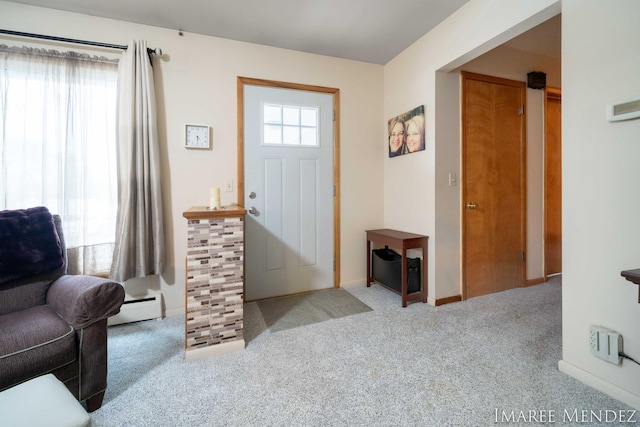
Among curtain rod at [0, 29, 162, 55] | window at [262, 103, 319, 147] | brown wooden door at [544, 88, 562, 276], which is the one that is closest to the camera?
curtain rod at [0, 29, 162, 55]

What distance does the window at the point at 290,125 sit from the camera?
2.85m

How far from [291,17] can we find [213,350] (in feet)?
8.48

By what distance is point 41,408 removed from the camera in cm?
87

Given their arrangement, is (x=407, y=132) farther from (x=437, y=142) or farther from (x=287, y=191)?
(x=287, y=191)

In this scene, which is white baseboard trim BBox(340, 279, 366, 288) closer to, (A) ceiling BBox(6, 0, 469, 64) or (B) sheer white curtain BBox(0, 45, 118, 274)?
(B) sheer white curtain BBox(0, 45, 118, 274)

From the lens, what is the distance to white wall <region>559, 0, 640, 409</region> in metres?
1.36

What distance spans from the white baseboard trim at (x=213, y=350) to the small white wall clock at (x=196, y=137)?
167cm

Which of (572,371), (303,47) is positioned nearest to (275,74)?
(303,47)

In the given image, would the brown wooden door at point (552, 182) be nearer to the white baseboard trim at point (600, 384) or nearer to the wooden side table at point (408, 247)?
the wooden side table at point (408, 247)

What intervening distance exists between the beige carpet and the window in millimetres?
1564

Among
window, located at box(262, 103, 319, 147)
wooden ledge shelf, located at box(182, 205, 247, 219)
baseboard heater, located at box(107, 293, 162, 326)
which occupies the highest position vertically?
window, located at box(262, 103, 319, 147)

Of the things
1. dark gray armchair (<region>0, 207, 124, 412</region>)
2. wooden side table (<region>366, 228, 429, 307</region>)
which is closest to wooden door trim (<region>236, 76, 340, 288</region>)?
wooden side table (<region>366, 228, 429, 307</region>)

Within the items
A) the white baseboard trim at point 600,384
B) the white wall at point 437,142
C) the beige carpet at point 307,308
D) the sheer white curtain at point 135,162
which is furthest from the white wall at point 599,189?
the sheer white curtain at point 135,162

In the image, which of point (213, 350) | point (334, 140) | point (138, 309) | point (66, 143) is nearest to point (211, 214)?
point (213, 350)
